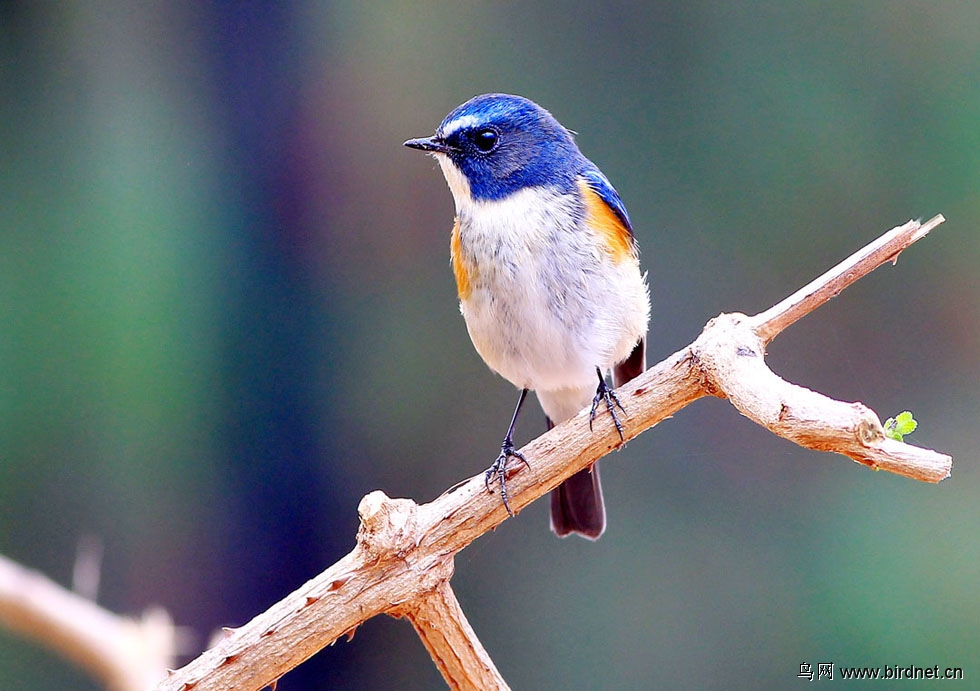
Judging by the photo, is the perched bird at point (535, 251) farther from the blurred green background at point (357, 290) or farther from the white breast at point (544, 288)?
the blurred green background at point (357, 290)

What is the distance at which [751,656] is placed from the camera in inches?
74.0

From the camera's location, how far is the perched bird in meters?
1.42

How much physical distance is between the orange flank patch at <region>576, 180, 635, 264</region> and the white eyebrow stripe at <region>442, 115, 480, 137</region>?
0.20 m

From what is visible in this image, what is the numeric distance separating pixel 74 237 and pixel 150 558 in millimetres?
724

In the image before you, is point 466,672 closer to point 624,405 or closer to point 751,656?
point 624,405

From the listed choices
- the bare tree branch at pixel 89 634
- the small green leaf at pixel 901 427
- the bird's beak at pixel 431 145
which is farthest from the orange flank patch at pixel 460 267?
the bare tree branch at pixel 89 634

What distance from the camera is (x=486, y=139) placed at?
58.5 inches

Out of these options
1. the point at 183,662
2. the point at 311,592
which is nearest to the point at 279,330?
the point at 183,662

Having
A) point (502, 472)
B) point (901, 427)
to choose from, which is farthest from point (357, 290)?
point (901, 427)

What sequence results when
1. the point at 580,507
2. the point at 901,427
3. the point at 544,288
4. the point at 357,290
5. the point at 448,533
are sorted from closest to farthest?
the point at 901,427
the point at 448,533
the point at 544,288
the point at 580,507
the point at 357,290

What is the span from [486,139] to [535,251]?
219 mm

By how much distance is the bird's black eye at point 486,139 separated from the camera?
148 centimetres

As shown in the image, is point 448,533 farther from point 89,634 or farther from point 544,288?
point 89,634

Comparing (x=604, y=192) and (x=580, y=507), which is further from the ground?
(x=604, y=192)
